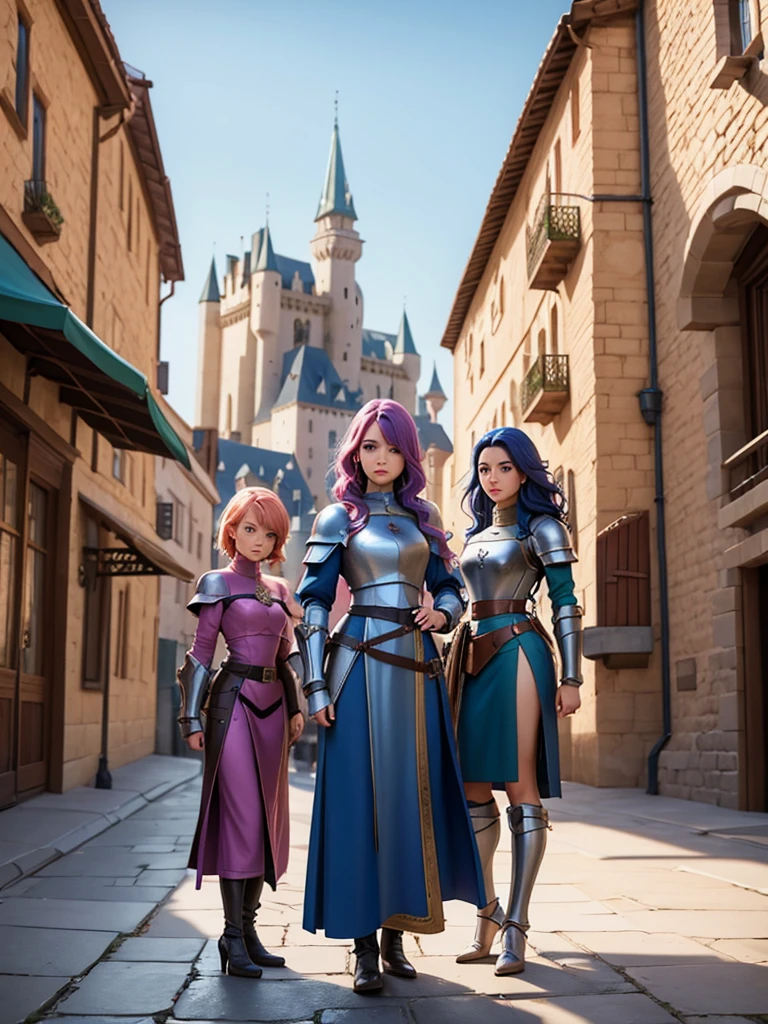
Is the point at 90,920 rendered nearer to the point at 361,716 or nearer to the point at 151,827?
the point at 361,716

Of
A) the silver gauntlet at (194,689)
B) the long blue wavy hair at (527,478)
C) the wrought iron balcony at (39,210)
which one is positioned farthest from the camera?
the wrought iron balcony at (39,210)

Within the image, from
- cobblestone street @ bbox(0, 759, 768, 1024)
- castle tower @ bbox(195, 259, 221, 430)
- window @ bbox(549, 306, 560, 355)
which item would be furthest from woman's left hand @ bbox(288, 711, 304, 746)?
castle tower @ bbox(195, 259, 221, 430)

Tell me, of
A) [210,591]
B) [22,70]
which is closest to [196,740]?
[210,591]

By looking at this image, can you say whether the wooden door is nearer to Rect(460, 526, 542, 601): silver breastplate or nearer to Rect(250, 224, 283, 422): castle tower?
Rect(460, 526, 542, 601): silver breastplate

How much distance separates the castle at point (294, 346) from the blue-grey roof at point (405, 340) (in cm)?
580

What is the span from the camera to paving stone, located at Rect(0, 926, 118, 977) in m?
4.20

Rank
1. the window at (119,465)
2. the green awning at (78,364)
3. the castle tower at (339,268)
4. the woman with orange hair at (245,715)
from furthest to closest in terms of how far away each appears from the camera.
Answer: the castle tower at (339,268) < the window at (119,465) < the green awning at (78,364) < the woman with orange hair at (245,715)

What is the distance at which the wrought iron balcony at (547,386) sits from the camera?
16891mm

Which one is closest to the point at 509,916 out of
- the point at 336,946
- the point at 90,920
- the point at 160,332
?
the point at 336,946

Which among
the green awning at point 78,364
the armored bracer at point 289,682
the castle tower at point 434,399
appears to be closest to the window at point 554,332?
the green awning at point 78,364

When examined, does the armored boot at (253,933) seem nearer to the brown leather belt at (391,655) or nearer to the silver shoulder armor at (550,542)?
the brown leather belt at (391,655)

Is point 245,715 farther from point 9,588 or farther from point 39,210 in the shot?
point 39,210

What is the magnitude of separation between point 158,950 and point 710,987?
2078mm

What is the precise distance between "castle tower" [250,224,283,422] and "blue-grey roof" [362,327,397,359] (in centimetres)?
1672
